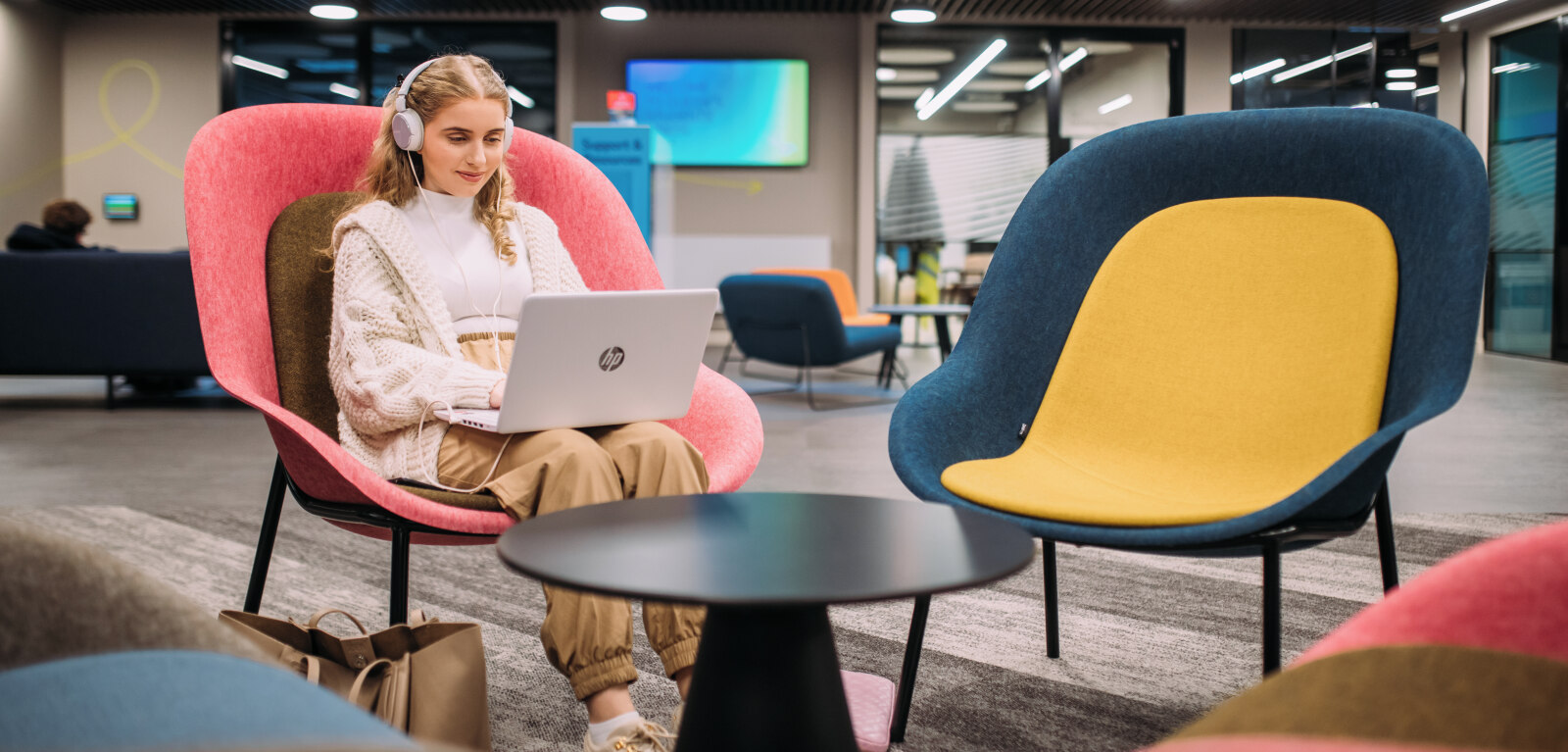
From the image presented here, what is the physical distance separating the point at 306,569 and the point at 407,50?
7539 millimetres

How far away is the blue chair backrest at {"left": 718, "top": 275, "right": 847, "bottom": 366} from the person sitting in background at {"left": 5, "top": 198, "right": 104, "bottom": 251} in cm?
328

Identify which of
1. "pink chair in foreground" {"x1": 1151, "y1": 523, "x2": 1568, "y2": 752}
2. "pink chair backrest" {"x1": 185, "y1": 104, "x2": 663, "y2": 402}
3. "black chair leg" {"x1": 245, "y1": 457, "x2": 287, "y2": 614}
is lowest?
"black chair leg" {"x1": 245, "y1": 457, "x2": 287, "y2": 614}

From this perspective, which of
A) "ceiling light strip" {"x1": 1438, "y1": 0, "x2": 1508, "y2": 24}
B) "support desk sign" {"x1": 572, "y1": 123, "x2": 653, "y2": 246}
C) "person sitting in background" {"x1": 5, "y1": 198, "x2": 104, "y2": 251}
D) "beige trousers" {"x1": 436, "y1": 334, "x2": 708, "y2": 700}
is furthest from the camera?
"ceiling light strip" {"x1": 1438, "y1": 0, "x2": 1508, "y2": 24}

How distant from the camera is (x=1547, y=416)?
489 centimetres

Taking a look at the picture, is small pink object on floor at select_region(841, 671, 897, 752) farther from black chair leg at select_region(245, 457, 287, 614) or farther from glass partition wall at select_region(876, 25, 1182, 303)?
glass partition wall at select_region(876, 25, 1182, 303)

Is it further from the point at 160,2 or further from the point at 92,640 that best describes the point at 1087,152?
the point at 160,2

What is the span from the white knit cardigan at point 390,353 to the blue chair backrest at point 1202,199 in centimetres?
68

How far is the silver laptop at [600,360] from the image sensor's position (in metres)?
1.41

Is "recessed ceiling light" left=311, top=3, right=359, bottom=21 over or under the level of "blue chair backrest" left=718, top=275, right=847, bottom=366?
over

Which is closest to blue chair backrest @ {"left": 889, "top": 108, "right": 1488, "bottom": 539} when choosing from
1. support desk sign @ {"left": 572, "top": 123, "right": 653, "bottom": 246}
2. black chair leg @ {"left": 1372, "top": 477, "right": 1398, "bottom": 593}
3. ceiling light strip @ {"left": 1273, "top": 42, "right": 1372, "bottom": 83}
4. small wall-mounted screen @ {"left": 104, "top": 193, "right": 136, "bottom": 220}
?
black chair leg @ {"left": 1372, "top": 477, "right": 1398, "bottom": 593}

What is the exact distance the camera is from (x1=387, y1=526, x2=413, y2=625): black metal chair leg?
4.90ft

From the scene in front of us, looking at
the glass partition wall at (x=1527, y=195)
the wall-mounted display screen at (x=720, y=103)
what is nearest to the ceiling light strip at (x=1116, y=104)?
the wall-mounted display screen at (x=720, y=103)

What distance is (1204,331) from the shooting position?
1849 millimetres

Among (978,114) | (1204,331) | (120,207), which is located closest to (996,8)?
(978,114)
